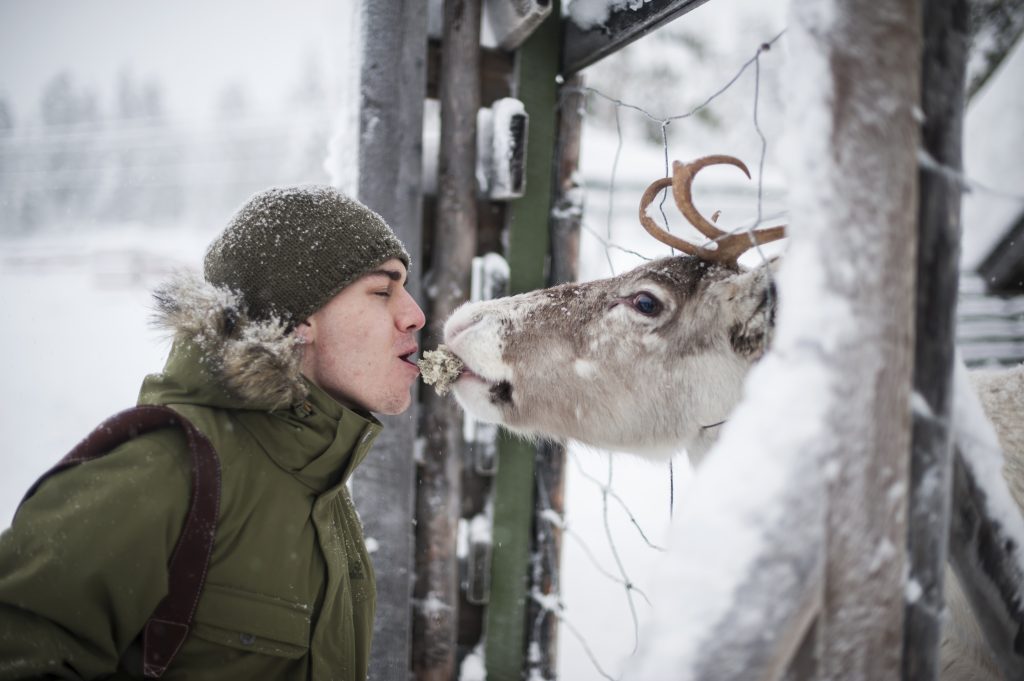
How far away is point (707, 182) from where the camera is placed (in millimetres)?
12242

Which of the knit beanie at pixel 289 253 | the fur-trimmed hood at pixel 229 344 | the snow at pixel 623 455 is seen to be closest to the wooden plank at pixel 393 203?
the snow at pixel 623 455

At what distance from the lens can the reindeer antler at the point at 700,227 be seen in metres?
1.93

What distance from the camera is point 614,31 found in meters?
2.35

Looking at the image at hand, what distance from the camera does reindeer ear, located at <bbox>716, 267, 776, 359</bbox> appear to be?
181cm

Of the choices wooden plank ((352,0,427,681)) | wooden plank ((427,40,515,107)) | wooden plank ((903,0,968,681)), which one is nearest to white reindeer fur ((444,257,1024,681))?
wooden plank ((352,0,427,681))

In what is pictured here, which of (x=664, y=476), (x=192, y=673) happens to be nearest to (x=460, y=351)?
(x=192, y=673)

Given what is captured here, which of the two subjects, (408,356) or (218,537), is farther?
(408,356)

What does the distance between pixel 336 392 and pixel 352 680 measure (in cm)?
80

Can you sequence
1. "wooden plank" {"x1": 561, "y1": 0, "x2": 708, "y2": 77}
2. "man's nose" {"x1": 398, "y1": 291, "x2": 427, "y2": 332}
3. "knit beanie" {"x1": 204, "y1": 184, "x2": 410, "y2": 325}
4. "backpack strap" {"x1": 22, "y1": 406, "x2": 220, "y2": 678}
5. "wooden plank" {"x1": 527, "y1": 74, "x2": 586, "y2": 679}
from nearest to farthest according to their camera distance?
"backpack strap" {"x1": 22, "y1": 406, "x2": 220, "y2": 678} < "knit beanie" {"x1": 204, "y1": 184, "x2": 410, "y2": 325} < "man's nose" {"x1": 398, "y1": 291, "x2": 427, "y2": 332} < "wooden plank" {"x1": 561, "y1": 0, "x2": 708, "y2": 77} < "wooden plank" {"x1": 527, "y1": 74, "x2": 586, "y2": 679}

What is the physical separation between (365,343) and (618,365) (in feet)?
2.98

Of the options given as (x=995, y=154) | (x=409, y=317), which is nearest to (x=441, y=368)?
(x=409, y=317)

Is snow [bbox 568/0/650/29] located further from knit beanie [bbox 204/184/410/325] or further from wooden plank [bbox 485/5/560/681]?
knit beanie [bbox 204/184/410/325]

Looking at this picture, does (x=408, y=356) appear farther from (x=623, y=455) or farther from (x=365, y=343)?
(x=623, y=455)

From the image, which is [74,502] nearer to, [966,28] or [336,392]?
[336,392]
